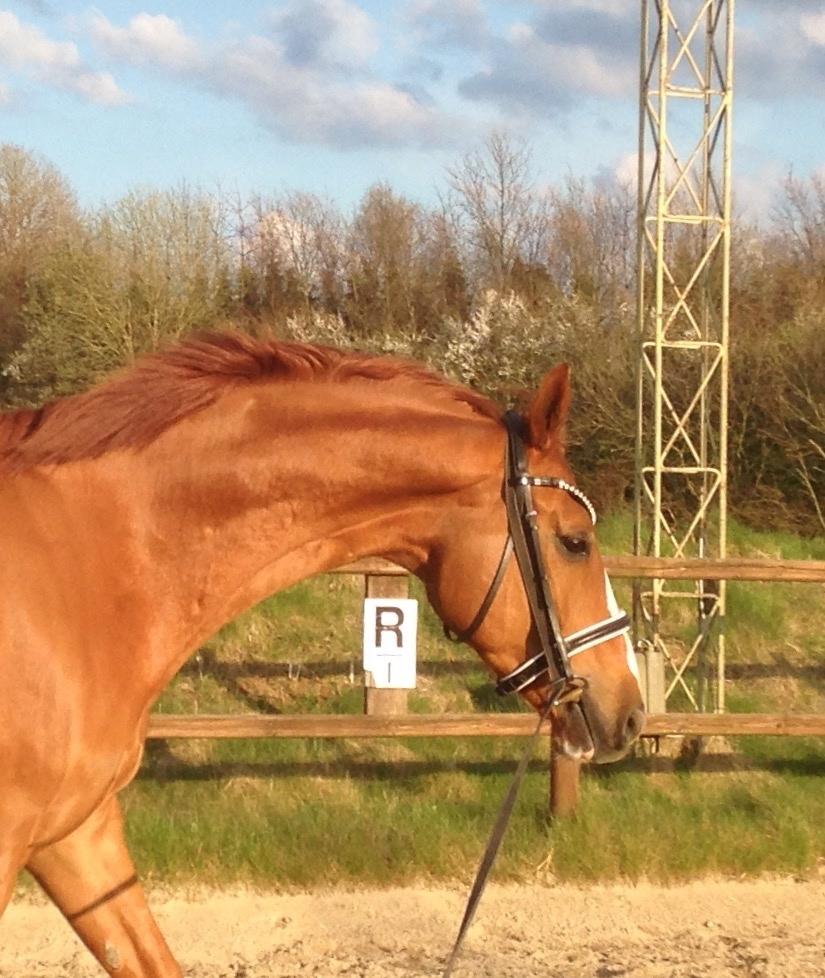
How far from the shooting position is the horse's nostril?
256cm

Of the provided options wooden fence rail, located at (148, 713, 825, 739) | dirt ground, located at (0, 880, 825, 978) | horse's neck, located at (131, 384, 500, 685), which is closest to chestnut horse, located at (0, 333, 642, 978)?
horse's neck, located at (131, 384, 500, 685)

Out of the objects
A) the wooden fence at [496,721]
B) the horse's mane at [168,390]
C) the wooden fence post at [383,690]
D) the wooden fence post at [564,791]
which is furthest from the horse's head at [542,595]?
the wooden fence post at [564,791]

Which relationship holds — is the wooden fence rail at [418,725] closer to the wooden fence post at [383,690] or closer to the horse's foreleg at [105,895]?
the wooden fence post at [383,690]

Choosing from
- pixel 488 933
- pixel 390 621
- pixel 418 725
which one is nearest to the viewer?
pixel 488 933

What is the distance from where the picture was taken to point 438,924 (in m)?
4.54

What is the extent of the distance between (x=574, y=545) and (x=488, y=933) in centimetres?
248

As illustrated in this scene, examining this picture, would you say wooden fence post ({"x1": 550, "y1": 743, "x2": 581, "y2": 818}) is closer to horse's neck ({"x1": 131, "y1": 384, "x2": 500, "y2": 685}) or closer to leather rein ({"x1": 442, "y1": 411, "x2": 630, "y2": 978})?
leather rein ({"x1": 442, "y1": 411, "x2": 630, "y2": 978})

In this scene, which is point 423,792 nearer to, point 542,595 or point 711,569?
point 711,569

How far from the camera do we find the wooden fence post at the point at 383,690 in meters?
5.30

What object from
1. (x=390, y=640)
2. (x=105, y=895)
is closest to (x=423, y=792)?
(x=390, y=640)

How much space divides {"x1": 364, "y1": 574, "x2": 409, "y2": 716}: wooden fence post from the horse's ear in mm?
2767

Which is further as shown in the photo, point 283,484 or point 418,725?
point 418,725

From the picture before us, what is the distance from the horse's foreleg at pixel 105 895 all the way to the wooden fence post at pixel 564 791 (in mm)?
2850

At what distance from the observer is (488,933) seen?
4.48 meters
